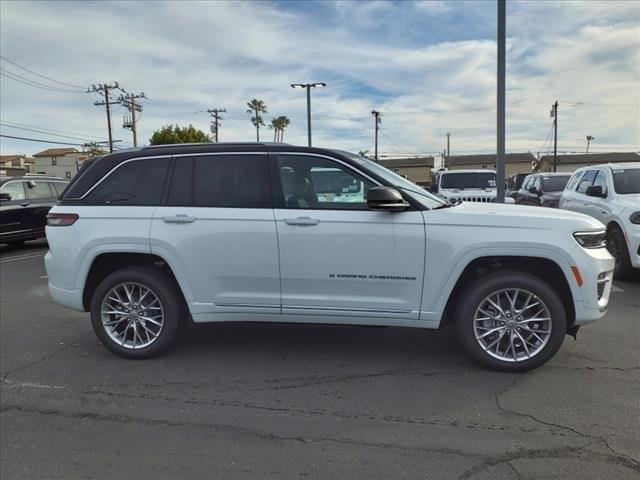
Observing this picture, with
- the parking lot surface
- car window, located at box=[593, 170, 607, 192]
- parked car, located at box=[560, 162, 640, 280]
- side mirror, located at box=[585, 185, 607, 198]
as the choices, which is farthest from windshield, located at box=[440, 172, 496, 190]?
the parking lot surface

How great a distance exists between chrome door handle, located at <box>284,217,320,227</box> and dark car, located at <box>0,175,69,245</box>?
10.8m

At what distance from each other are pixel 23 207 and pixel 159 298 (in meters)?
10.1

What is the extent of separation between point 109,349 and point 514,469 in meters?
3.60

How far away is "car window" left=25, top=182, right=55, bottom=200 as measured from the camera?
1324 cm

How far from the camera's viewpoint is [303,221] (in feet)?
14.1

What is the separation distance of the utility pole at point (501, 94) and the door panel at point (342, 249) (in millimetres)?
7192

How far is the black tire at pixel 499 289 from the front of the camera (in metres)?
4.06

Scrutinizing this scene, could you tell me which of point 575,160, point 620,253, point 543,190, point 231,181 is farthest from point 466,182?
point 575,160

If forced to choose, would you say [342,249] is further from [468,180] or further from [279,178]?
[468,180]

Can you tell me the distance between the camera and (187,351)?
495 cm

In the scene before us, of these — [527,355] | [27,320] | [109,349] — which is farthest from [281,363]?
[27,320]

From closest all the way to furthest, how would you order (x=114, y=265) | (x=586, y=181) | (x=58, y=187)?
(x=114, y=265) → (x=586, y=181) → (x=58, y=187)

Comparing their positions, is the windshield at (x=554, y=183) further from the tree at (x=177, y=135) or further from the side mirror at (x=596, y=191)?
the tree at (x=177, y=135)

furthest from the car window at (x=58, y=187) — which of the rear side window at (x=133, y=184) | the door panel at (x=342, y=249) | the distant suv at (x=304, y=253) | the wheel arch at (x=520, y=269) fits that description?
the wheel arch at (x=520, y=269)
